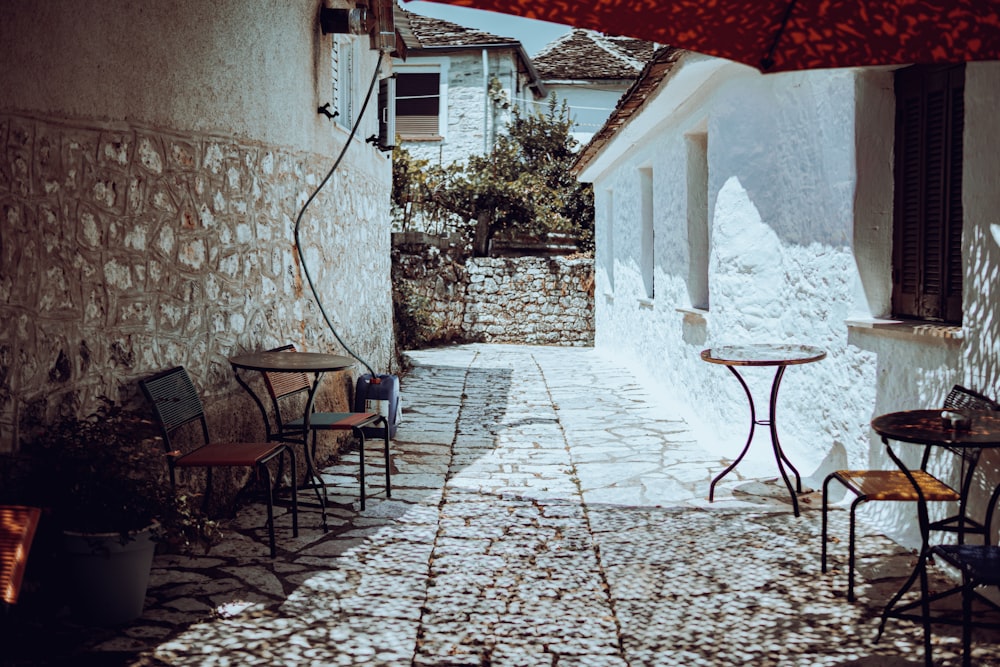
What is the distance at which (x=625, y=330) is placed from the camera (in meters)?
12.3

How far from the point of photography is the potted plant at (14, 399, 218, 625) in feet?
11.4

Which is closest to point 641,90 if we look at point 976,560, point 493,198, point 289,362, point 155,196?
point 289,362

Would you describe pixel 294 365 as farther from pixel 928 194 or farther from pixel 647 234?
pixel 647 234

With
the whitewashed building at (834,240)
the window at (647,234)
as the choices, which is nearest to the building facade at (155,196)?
the whitewashed building at (834,240)

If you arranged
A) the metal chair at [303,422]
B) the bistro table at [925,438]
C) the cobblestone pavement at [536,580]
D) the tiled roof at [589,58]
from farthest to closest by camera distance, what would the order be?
the tiled roof at [589,58], the metal chair at [303,422], the cobblestone pavement at [536,580], the bistro table at [925,438]

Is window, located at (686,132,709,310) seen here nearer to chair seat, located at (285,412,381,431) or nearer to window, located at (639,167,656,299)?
window, located at (639,167,656,299)

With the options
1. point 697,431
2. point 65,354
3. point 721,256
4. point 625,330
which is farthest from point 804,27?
point 625,330

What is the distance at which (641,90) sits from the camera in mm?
7988

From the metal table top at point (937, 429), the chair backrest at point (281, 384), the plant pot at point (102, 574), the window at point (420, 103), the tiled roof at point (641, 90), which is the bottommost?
the plant pot at point (102, 574)

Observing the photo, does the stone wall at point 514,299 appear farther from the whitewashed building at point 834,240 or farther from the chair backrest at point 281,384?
the chair backrest at point 281,384

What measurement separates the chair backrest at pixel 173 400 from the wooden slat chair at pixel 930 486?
3029 mm

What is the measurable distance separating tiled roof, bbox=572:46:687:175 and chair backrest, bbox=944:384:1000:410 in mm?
3368

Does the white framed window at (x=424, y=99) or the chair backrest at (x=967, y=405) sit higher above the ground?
the white framed window at (x=424, y=99)

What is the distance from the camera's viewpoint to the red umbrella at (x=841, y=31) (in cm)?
281
